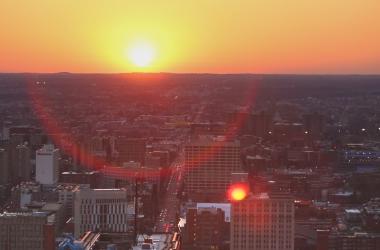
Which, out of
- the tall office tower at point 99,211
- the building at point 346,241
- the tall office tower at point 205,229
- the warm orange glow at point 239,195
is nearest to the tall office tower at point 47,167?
the tall office tower at point 99,211

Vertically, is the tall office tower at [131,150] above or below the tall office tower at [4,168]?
above

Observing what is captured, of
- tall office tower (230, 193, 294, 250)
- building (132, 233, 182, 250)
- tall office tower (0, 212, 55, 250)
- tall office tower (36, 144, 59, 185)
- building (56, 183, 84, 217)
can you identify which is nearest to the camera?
building (132, 233, 182, 250)

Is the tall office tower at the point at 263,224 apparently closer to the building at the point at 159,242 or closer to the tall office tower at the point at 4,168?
the building at the point at 159,242

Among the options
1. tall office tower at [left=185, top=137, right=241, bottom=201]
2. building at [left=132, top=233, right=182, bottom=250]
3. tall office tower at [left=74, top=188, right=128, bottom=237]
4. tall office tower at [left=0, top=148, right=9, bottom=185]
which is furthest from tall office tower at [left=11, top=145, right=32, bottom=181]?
building at [left=132, top=233, right=182, bottom=250]

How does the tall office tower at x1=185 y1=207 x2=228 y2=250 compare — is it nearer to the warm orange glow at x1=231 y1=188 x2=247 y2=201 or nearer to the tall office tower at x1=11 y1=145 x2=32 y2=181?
the warm orange glow at x1=231 y1=188 x2=247 y2=201

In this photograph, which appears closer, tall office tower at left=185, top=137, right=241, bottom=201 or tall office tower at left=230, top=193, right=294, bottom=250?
tall office tower at left=230, top=193, right=294, bottom=250

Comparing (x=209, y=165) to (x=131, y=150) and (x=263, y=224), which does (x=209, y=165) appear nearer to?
(x=131, y=150)
